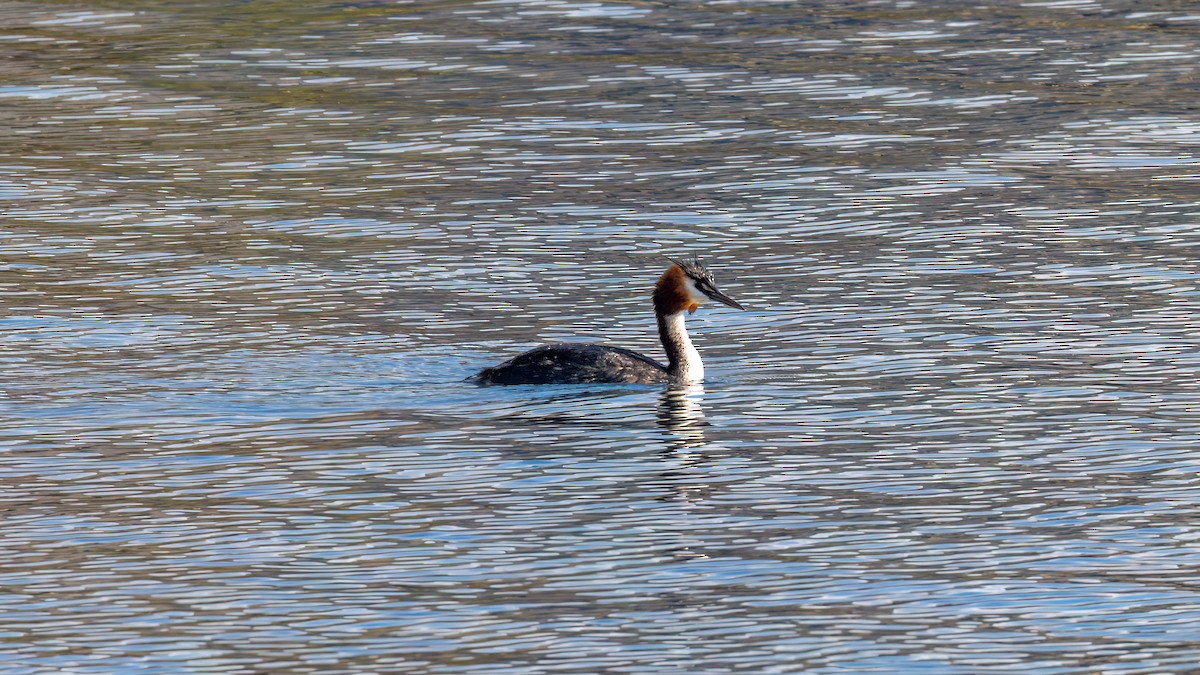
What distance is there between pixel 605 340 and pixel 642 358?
131 cm

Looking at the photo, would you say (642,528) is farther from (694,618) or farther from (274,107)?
(274,107)

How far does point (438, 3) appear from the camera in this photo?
110 ft

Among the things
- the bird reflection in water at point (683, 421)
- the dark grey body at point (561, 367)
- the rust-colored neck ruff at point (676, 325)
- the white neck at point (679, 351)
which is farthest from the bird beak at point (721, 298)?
the dark grey body at point (561, 367)

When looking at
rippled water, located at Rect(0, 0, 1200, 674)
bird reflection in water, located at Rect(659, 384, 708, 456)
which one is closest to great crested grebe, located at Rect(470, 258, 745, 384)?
rippled water, located at Rect(0, 0, 1200, 674)

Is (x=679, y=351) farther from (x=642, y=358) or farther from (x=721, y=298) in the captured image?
(x=721, y=298)

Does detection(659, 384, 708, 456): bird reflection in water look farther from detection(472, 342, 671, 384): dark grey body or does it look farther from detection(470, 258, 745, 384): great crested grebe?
detection(472, 342, 671, 384): dark grey body

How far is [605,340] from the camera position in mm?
17125

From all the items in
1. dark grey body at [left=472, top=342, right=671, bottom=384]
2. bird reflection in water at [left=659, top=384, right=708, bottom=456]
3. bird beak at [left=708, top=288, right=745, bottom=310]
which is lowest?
bird reflection in water at [left=659, top=384, right=708, bottom=456]

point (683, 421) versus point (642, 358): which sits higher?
point (642, 358)

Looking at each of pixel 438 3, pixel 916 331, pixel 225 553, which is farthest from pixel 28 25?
pixel 225 553

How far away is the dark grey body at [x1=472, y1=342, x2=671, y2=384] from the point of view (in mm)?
15227

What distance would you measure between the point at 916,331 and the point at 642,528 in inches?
209

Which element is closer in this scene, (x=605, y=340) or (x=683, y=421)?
(x=683, y=421)

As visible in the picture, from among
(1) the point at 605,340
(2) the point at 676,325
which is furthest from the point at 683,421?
(1) the point at 605,340
